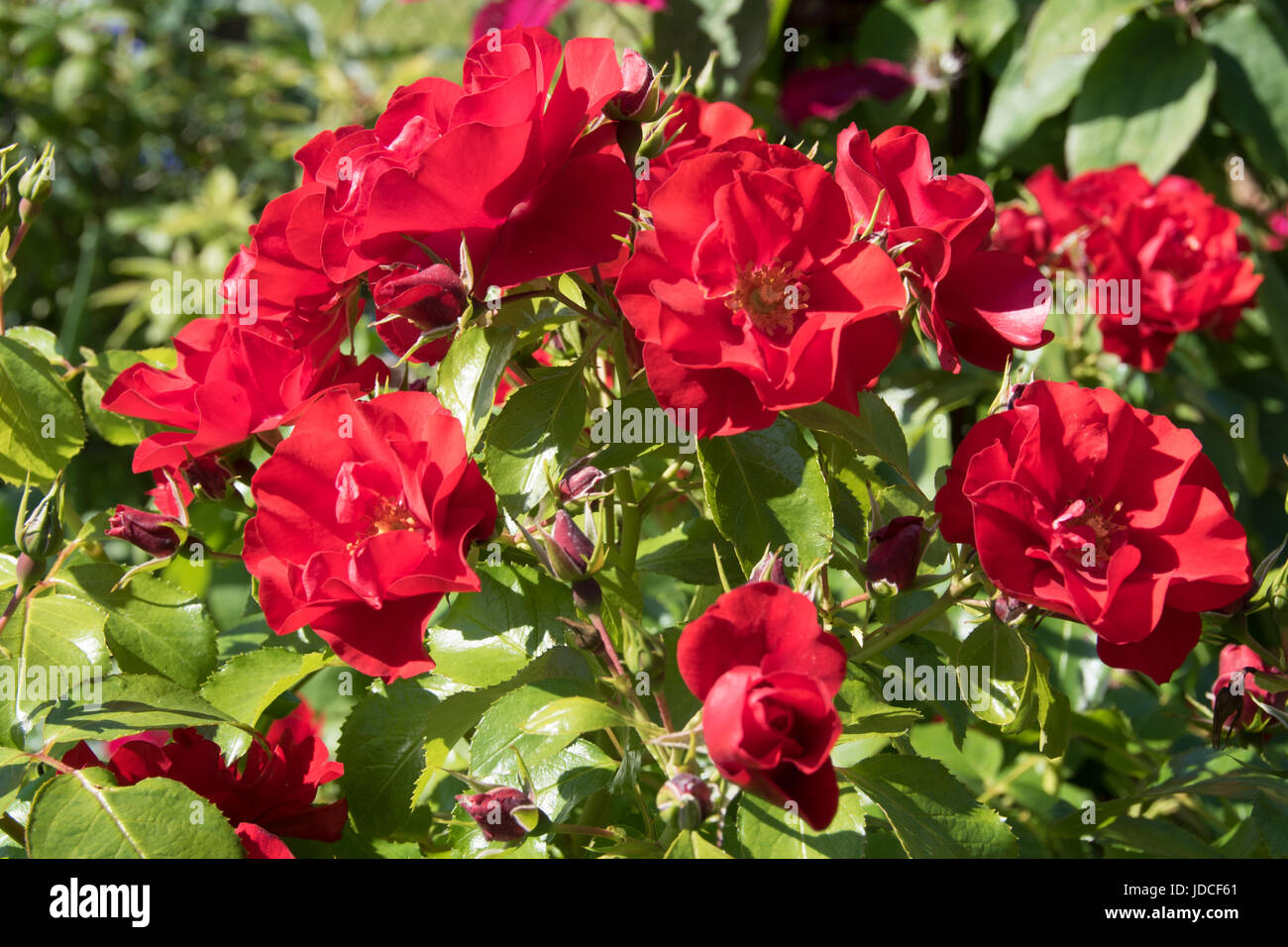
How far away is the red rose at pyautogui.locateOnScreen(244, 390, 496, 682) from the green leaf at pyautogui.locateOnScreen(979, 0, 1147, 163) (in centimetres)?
136

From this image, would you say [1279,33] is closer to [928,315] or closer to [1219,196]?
[1219,196]

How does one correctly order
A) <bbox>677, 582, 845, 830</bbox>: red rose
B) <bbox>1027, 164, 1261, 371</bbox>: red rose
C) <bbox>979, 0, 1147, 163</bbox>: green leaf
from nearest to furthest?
<bbox>677, 582, 845, 830</bbox>: red rose → <bbox>1027, 164, 1261, 371</bbox>: red rose → <bbox>979, 0, 1147, 163</bbox>: green leaf

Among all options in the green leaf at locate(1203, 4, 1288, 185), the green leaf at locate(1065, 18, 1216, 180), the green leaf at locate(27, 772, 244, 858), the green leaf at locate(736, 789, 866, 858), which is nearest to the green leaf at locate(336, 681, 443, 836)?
the green leaf at locate(27, 772, 244, 858)

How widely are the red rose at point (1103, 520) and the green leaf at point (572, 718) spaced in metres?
0.22

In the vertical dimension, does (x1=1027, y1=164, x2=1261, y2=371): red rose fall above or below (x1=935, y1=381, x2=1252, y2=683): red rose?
above

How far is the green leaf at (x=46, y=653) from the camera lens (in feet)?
2.46

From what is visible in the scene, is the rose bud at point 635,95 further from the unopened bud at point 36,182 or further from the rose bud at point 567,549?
the unopened bud at point 36,182

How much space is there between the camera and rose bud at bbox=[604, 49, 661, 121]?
2.25 feet

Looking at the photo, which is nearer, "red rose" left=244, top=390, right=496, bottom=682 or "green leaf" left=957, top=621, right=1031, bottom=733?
"red rose" left=244, top=390, right=496, bottom=682

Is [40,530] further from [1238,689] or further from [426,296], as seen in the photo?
[1238,689]

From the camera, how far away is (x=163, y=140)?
3.54 meters

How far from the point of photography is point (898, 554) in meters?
0.68

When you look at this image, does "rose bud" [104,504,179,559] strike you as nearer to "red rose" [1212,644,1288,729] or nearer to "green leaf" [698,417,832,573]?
"green leaf" [698,417,832,573]

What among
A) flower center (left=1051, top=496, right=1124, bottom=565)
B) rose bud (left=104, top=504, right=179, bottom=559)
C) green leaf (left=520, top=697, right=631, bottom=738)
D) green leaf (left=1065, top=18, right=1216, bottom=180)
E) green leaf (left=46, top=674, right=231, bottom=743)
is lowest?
green leaf (left=46, top=674, right=231, bottom=743)
